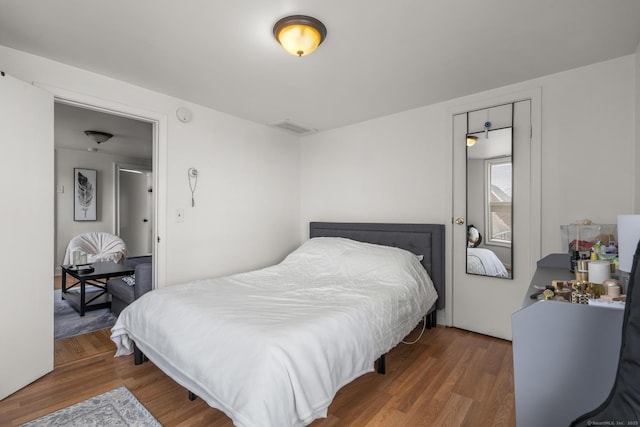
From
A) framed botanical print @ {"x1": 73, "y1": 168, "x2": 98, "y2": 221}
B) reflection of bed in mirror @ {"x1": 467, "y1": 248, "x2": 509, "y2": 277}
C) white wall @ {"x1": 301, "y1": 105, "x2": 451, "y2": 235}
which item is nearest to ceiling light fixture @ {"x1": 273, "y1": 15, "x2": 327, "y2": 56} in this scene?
white wall @ {"x1": 301, "y1": 105, "x2": 451, "y2": 235}

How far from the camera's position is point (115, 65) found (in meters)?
2.38

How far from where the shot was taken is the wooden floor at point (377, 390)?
5.76 feet

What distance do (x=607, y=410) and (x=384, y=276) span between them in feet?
6.33

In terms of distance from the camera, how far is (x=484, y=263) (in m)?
2.89

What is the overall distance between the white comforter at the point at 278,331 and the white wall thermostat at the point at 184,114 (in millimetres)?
1671

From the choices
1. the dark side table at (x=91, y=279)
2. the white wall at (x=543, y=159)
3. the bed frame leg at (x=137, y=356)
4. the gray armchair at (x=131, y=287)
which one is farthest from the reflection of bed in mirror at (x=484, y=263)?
the dark side table at (x=91, y=279)

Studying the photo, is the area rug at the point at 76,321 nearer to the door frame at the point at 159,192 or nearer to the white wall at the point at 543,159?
the door frame at the point at 159,192

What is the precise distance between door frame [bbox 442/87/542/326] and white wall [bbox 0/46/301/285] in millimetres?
2092

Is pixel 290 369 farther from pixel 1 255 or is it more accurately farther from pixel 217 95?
pixel 217 95

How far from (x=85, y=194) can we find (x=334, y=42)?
5.93 m

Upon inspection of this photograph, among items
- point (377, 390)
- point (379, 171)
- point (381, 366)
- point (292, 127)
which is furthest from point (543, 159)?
point (292, 127)

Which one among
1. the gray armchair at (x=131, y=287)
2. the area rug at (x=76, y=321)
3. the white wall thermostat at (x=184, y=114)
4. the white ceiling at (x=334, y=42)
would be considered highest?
the white ceiling at (x=334, y=42)

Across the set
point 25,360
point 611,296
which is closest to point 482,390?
point 611,296

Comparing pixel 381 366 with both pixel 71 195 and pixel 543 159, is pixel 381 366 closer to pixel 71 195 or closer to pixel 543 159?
pixel 543 159
